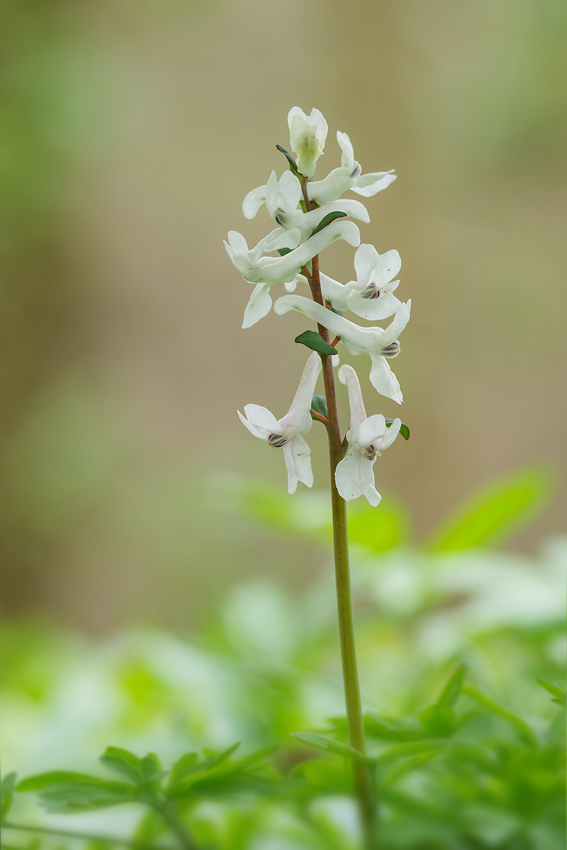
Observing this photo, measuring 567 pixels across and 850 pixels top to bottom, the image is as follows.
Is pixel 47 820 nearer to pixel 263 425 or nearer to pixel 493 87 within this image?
pixel 263 425

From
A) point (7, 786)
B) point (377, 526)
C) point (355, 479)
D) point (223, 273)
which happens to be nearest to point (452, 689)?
point (355, 479)

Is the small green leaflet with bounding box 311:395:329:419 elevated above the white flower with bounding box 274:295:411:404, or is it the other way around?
the white flower with bounding box 274:295:411:404

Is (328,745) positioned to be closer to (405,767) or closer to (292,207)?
(405,767)

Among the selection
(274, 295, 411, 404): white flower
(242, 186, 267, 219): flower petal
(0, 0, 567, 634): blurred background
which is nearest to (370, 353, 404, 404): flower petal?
(274, 295, 411, 404): white flower

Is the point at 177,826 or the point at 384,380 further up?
the point at 384,380

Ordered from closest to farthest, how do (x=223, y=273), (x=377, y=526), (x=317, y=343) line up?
(x=317, y=343), (x=377, y=526), (x=223, y=273)

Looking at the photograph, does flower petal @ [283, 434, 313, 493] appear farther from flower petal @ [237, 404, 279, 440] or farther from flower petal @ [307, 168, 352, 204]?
flower petal @ [307, 168, 352, 204]
